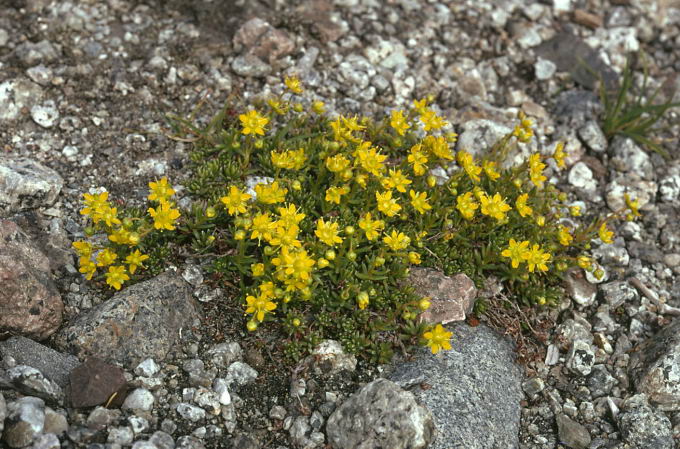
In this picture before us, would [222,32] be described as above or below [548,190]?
above

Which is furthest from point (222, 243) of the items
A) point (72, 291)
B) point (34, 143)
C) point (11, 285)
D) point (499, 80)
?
point (499, 80)

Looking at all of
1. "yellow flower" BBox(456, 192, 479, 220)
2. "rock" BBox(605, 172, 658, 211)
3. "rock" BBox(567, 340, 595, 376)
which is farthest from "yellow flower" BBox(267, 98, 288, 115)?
"rock" BBox(605, 172, 658, 211)

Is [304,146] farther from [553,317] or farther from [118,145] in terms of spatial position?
[553,317]

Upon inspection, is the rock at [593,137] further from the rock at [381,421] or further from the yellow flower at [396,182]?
the rock at [381,421]

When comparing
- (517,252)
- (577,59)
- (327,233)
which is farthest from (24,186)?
(577,59)

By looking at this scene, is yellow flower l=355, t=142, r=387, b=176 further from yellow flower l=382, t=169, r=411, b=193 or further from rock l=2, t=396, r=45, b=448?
rock l=2, t=396, r=45, b=448

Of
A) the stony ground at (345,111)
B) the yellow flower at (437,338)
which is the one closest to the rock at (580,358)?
the stony ground at (345,111)

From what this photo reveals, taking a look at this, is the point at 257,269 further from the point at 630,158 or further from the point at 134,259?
the point at 630,158
